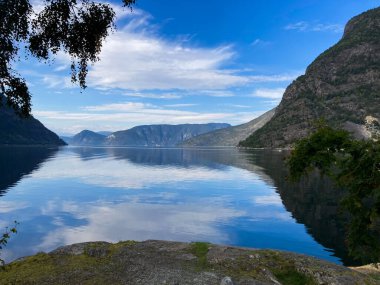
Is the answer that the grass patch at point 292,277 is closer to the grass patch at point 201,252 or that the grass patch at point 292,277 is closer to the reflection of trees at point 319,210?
the grass patch at point 201,252

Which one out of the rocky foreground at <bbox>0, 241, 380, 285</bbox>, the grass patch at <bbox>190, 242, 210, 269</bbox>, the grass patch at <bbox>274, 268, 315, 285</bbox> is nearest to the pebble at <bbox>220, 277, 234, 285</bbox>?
the rocky foreground at <bbox>0, 241, 380, 285</bbox>

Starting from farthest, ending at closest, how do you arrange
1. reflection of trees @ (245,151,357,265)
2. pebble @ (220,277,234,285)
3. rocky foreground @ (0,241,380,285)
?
reflection of trees @ (245,151,357,265) → rocky foreground @ (0,241,380,285) → pebble @ (220,277,234,285)

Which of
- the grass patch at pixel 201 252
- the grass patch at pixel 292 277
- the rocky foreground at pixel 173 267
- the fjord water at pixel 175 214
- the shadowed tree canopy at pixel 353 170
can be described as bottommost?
the fjord water at pixel 175 214

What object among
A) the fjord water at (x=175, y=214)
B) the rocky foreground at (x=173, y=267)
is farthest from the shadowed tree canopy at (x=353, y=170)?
the fjord water at (x=175, y=214)

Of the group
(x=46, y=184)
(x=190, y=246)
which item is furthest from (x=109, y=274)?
(x=46, y=184)

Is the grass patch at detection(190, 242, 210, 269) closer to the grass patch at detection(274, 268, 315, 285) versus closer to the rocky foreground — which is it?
the rocky foreground

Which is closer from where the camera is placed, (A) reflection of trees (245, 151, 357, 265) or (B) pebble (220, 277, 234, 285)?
(B) pebble (220, 277, 234, 285)

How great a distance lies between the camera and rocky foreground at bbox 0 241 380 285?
52.6 feet

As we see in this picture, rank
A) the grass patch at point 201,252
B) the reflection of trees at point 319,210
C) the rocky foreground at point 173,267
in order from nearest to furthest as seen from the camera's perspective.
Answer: the rocky foreground at point 173,267 < the grass patch at point 201,252 < the reflection of trees at point 319,210

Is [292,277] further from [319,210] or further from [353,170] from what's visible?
[319,210]

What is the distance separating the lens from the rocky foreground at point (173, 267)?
1605 cm

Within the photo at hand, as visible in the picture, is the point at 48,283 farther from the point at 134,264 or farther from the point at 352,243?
the point at 352,243

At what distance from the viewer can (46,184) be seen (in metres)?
90.6

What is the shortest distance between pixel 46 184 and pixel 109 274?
266ft
